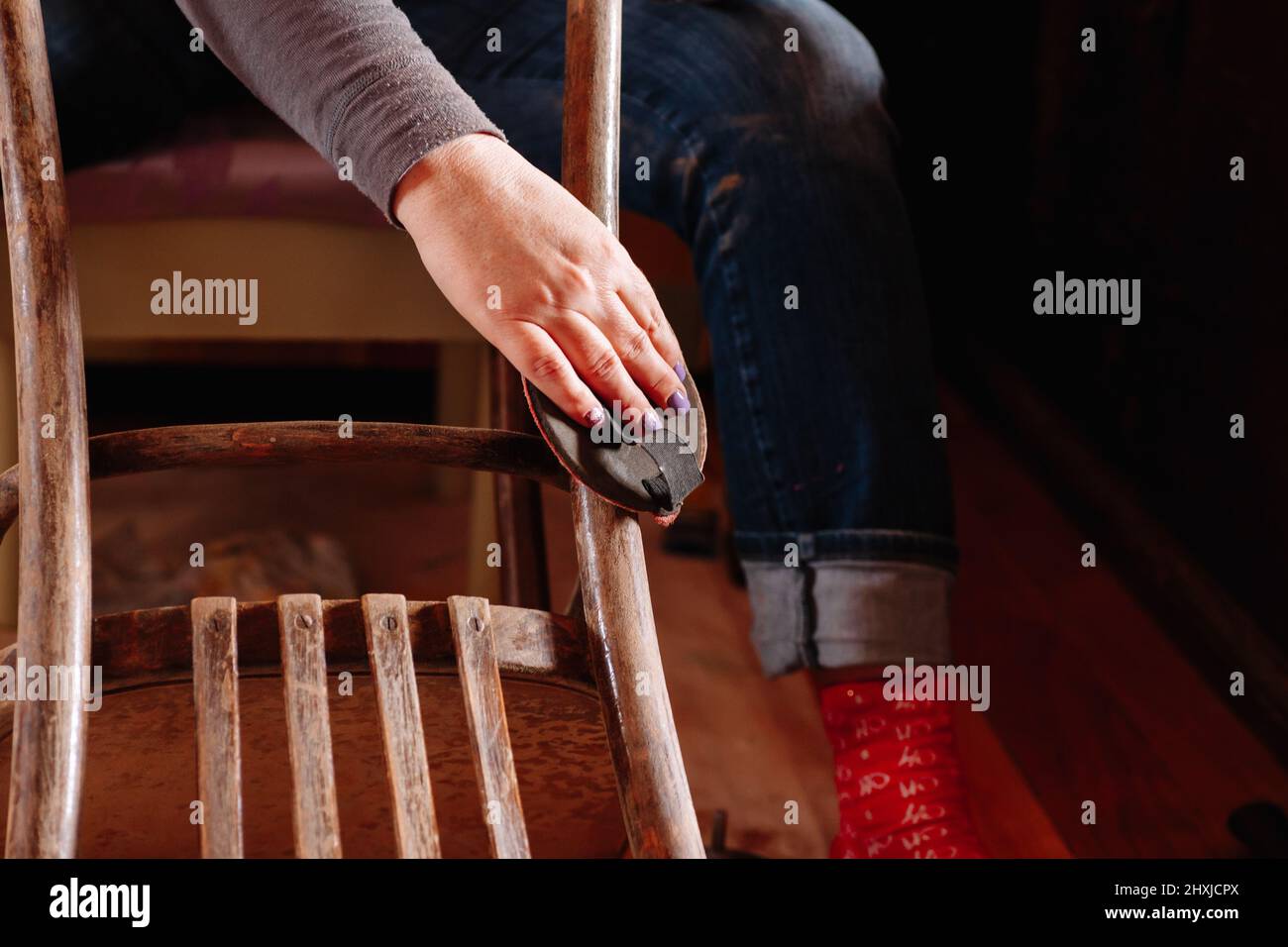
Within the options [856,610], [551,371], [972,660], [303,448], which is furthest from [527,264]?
[972,660]

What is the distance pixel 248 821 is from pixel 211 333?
0.39m

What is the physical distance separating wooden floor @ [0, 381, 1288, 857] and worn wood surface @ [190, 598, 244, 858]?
504 millimetres

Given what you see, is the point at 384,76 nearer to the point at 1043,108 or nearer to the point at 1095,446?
the point at 1095,446

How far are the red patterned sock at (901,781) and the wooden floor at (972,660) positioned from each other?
0.20 meters

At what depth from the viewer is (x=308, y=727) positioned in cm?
49

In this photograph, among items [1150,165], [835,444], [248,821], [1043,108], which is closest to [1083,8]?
[1043,108]

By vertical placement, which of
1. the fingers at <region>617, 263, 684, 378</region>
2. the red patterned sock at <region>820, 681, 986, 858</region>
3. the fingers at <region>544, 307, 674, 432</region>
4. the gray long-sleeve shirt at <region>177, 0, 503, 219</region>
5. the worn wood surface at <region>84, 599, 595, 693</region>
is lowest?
the red patterned sock at <region>820, 681, 986, 858</region>

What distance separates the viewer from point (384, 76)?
54cm

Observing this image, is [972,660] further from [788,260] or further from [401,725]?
[401,725]

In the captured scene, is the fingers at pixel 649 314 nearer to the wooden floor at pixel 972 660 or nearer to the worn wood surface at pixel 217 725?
the worn wood surface at pixel 217 725

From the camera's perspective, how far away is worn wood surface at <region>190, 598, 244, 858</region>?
1.50ft

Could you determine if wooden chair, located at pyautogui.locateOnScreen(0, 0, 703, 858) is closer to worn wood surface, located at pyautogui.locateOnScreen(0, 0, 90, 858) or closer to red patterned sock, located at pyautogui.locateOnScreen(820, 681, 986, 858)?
worn wood surface, located at pyautogui.locateOnScreen(0, 0, 90, 858)

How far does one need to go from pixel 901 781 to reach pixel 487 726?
0.31m

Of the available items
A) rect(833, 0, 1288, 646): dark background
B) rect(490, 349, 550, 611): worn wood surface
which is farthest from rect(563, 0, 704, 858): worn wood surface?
rect(833, 0, 1288, 646): dark background
